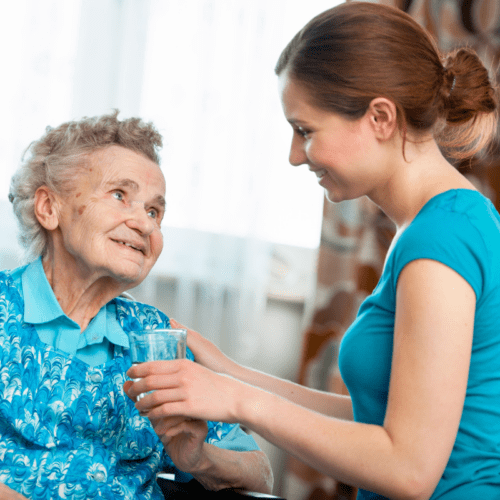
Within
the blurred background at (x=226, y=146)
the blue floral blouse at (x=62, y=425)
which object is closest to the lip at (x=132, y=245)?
the blue floral blouse at (x=62, y=425)

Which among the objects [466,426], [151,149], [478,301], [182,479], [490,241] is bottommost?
[182,479]

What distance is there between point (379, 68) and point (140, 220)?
68 cm

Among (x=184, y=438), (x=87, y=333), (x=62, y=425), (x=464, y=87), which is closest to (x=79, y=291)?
(x=87, y=333)

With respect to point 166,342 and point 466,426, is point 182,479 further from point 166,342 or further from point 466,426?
point 466,426

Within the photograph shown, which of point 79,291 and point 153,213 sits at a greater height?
point 153,213

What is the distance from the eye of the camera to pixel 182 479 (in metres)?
1.36

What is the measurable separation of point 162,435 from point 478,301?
655 mm

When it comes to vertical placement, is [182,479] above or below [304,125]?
below

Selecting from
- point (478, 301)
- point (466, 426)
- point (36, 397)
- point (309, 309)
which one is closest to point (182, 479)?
point (36, 397)

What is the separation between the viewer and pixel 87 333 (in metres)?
1.41

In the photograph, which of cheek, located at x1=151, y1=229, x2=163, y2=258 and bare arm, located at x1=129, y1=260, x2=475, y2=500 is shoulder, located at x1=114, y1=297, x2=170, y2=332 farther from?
bare arm, located at x1=129, y1=260, x2=475, y2=500

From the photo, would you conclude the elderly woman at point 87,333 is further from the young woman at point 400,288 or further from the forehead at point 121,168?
the young woman at point 400,288

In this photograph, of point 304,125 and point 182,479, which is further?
point 182,479

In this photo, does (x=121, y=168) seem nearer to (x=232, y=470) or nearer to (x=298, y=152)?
(x=298, y=152)
